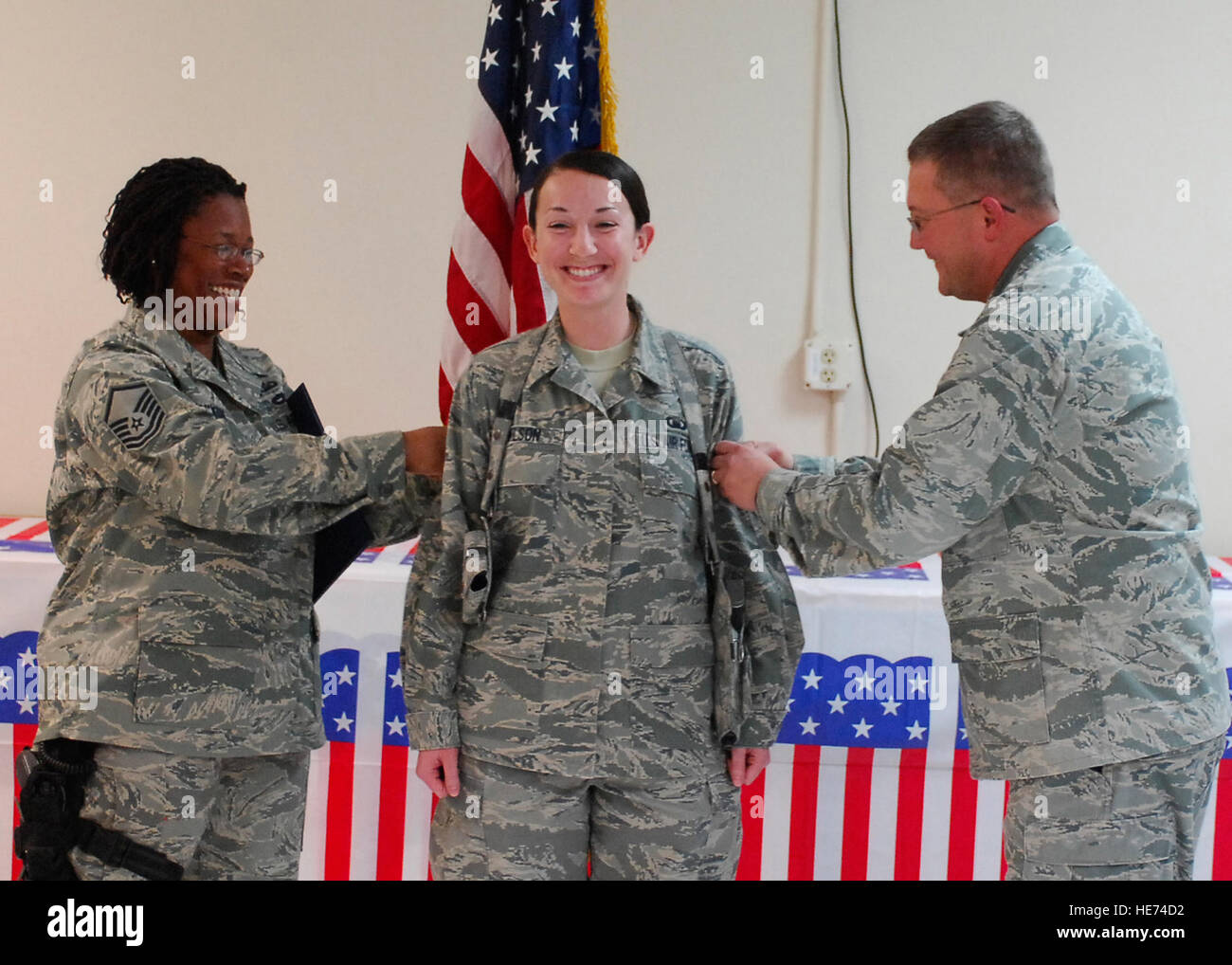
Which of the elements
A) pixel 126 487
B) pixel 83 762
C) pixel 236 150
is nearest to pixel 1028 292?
pixel 126 487

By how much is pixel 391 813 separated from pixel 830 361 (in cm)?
168

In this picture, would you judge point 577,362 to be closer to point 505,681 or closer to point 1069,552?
point 505,681

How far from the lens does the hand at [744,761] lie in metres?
1.80

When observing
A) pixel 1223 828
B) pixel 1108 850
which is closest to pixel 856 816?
pixel 1223 828

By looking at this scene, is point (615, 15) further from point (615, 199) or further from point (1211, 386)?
point (1211, 386)

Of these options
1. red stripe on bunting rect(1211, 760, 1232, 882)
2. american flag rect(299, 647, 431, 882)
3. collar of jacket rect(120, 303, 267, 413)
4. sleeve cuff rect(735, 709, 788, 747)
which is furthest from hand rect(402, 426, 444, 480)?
red stripe on bunting rect(1211, 760, 1232, 882)

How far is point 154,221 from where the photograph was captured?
1863mm

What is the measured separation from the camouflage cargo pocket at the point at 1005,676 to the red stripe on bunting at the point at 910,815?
954 millimetres

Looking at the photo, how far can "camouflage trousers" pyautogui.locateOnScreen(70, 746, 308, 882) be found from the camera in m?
1.76

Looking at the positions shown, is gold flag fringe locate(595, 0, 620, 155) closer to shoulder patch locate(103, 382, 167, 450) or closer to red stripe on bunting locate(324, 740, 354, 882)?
shoulder patch locate(103, 382, 167, 450)

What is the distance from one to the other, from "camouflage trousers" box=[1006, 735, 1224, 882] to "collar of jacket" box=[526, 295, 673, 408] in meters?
0.81

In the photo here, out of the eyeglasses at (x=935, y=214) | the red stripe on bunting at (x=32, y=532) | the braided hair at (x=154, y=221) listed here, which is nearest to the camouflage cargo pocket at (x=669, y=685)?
the eyeglasses at (x=935, y=214)

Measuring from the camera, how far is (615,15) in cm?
326

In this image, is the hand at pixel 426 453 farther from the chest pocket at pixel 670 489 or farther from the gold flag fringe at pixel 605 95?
the gold flag fringe at pixel 605 95
